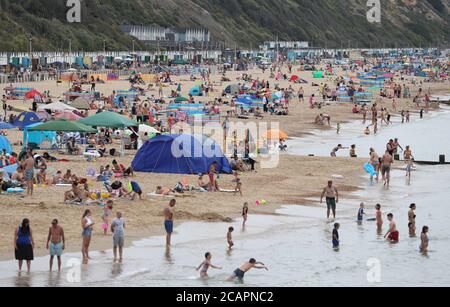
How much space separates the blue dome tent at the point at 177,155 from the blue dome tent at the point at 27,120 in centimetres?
793

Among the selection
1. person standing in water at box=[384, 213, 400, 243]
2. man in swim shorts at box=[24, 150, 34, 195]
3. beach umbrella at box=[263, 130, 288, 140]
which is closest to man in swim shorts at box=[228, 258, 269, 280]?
person standing in water at box=[384, 213, 400, 243]

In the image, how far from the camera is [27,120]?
3353 centimetres

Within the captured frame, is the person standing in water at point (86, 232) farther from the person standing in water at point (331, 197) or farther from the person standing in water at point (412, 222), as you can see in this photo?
the person standing in water at point (412, 222)

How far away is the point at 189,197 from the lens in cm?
2336

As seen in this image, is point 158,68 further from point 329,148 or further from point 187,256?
point 187,256

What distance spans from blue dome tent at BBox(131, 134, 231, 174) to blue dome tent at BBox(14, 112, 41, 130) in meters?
7.93

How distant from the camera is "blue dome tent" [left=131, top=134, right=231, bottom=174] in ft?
85.9

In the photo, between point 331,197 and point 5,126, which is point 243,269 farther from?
point 5,126

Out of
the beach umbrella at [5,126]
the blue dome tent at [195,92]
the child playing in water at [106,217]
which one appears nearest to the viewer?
the child playing in water at [106,217]

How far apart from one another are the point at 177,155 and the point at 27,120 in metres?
8.96

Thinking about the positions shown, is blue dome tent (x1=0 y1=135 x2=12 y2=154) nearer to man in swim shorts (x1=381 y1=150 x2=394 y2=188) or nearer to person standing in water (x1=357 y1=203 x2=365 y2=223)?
person standing in water (x1=357 y1=203 x2=365 y2=223)

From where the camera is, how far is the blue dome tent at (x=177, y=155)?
2617 centimetres

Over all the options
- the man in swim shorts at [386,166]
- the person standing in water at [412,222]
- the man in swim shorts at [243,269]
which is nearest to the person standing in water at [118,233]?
the man in swim shorts at [243,269]
